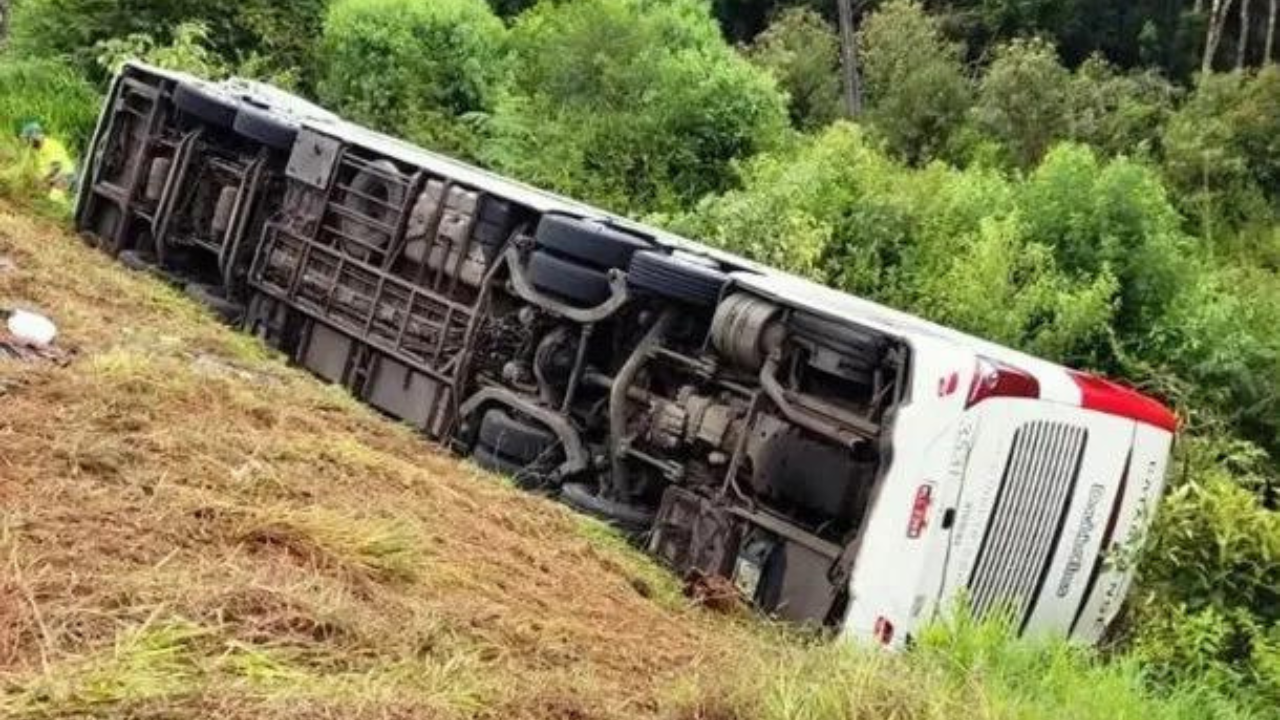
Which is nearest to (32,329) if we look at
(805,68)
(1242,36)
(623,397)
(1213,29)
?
(623,397)

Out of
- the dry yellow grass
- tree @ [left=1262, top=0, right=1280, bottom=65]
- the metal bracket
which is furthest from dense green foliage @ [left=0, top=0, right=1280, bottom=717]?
tree @ [left=1262, top=0, right=1280, bottom=65]

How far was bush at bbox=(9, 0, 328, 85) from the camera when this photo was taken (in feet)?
55.7

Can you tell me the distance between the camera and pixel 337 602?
4066mm

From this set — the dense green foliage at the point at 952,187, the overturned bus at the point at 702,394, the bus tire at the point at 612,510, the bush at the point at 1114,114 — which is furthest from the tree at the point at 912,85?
the bus tire at the point at 612,510

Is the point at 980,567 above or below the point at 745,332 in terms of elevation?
below

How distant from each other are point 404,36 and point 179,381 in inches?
435

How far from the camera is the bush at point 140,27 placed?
16969mm

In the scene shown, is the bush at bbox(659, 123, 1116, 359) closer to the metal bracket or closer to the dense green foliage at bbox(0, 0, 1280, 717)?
the dense green foliage at bbox(0, 0, 1280, 717)

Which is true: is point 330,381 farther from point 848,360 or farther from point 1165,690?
point 1165,690

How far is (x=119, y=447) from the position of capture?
16.6ft

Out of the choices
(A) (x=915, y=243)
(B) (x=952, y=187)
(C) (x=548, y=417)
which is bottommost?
(C) (x=548, y=417)

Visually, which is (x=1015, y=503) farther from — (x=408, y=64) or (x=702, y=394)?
(x=408, y=64)

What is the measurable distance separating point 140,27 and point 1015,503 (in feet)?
43.6

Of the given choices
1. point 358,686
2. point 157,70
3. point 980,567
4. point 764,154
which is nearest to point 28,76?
point 157,70
